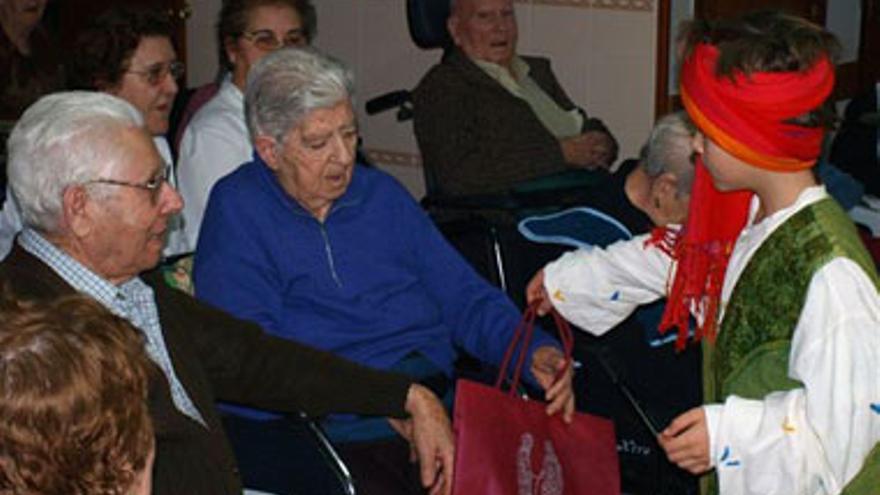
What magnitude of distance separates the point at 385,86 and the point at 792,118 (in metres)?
3.96

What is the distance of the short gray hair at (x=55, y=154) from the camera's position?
2.68 meters

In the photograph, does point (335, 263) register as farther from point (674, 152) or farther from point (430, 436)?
point (674, 152)

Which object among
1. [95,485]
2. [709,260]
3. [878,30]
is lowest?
[878,30]

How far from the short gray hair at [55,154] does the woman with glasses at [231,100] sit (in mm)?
1210

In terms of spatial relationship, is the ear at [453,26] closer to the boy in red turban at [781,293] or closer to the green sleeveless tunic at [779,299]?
the boy in red turban at [781,293]

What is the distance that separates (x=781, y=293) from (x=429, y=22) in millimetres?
2775

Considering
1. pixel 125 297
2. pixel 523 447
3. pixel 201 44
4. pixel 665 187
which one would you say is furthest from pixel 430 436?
pixel 201 44

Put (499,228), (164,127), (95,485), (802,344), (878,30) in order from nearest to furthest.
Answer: (95,485) < (802,344) < (499,228) < (164,127) < (878,30)

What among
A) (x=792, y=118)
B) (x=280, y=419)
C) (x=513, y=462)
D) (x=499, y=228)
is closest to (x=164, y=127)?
A: (x=499, y=228)

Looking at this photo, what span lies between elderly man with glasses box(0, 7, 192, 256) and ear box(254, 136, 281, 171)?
2.30ft

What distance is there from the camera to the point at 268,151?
3.35m

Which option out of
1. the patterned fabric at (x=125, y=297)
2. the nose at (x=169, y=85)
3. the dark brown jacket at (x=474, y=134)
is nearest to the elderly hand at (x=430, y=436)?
the patterned fabric at (x=125, y=297)

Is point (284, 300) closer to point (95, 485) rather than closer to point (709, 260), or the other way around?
point (709, 260)

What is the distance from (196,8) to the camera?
6844 millimetres
